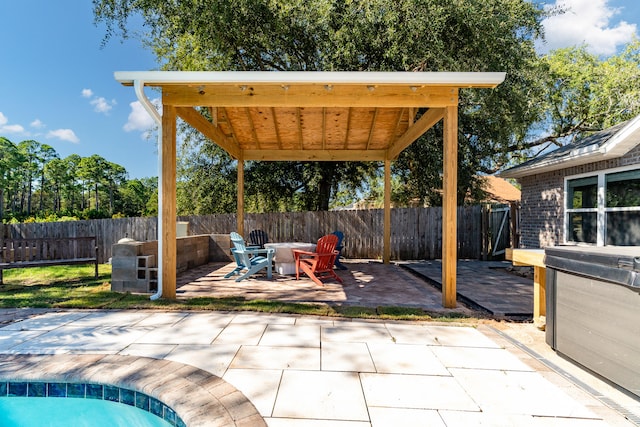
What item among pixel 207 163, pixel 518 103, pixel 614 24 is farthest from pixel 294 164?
pixel 614 24

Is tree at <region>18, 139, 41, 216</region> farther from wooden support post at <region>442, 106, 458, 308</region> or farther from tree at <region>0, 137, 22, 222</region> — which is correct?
wooden support post at <region>442, 106, 458, 308</region>

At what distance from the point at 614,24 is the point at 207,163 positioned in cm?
3345

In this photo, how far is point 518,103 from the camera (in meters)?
8.31

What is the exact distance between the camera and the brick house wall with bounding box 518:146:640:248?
7238 mm

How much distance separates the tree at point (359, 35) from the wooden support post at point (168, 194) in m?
4.04

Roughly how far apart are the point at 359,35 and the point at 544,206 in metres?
5.91

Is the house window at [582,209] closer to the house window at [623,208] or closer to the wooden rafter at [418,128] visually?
the house window at [623,208]

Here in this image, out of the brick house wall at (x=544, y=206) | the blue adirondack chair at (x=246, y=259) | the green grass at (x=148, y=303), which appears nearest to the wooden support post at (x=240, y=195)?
the blue adirondack chair at (x=246, y=259)

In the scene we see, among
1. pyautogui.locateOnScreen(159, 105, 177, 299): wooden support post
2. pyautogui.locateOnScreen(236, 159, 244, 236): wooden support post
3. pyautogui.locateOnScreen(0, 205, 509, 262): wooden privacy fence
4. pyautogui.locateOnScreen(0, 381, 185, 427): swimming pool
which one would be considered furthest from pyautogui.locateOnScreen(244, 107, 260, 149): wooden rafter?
pyautogui.locateOnScreen(0, 381, 185, 427): swimming pool

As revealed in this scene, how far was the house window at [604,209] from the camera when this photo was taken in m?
5.67

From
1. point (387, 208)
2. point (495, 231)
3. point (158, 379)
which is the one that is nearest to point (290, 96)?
point (158, 379)

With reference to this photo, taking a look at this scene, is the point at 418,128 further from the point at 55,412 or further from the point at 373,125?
the point at 55,412

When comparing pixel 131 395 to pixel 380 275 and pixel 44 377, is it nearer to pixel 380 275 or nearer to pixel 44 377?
pixel 44 377

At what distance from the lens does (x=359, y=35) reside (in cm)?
775
